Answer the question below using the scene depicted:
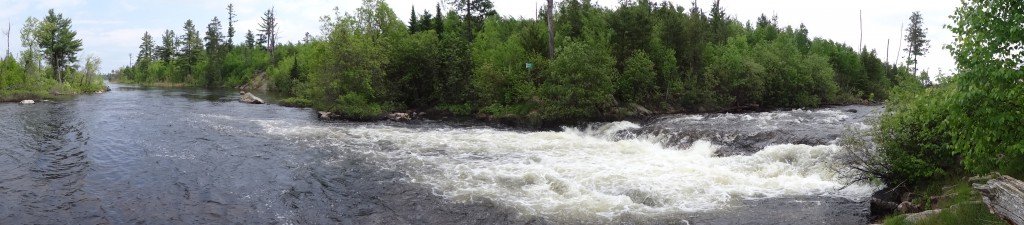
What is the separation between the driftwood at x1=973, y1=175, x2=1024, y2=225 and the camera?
7.10m

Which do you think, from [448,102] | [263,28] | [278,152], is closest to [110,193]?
[278,152]

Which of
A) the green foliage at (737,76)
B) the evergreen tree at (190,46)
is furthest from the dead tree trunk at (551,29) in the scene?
the evergreen tree at (190,46)

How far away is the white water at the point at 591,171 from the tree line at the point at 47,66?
44.2 meters

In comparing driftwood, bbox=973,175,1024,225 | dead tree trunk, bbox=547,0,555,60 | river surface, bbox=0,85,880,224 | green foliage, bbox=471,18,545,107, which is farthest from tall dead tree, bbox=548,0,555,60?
driftwood, bbox=973,175,1024,225

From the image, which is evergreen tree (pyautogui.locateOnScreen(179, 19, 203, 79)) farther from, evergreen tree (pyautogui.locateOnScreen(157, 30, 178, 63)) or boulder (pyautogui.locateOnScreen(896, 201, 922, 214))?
boulder (pyautogui.locateOnScreen(896, 201, 922, 214))

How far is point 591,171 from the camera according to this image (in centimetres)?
1742

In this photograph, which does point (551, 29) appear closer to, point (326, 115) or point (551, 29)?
point (551, 29)

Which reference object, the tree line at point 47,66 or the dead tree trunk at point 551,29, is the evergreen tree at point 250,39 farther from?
the dead tree trunk at point 551,29

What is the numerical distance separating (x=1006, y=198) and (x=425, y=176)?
13.4 m

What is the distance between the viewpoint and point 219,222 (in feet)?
40.5

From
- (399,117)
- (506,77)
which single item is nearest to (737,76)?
(506,77)

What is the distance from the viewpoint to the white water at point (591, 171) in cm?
1384

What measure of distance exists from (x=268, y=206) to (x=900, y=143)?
588 inches

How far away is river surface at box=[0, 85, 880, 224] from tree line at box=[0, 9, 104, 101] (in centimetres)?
3112
